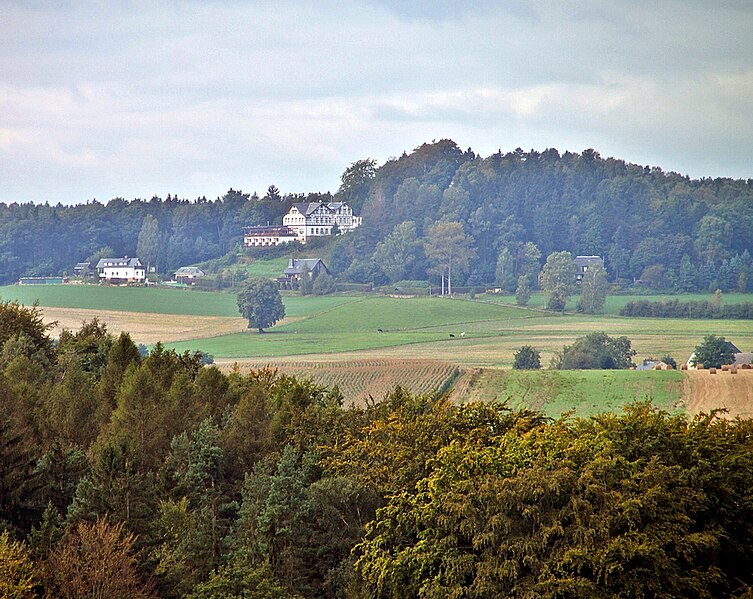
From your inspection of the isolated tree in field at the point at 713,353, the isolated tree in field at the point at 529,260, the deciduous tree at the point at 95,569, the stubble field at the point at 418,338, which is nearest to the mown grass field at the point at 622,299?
the stubble field at the point at 418,338

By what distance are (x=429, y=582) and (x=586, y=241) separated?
123 meters

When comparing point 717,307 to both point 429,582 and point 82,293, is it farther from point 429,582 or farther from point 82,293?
point 429,582

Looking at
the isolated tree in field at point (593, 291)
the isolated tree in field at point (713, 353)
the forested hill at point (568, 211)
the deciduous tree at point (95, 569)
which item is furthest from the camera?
the forested hill at point (568, 211)

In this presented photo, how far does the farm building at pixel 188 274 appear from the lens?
125188 mm

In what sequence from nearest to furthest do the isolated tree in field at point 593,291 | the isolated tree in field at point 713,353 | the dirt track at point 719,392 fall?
the dirt track at point 719,392
the isolated tree in field at point 713,353
the isolated tree in field at point 593,291

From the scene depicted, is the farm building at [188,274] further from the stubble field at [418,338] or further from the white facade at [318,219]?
the white facade at [318,219]

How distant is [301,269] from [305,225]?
27.4m

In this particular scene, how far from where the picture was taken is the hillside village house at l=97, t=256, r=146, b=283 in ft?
419

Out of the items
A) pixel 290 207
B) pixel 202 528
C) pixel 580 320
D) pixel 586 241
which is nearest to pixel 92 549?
pixel 202 528

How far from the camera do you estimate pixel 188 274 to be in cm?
12788

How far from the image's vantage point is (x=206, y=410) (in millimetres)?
34656

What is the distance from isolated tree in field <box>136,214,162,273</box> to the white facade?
17641mm

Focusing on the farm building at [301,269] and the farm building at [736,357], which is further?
the farm building at [301,269]

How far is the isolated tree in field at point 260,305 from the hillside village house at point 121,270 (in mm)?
29644
